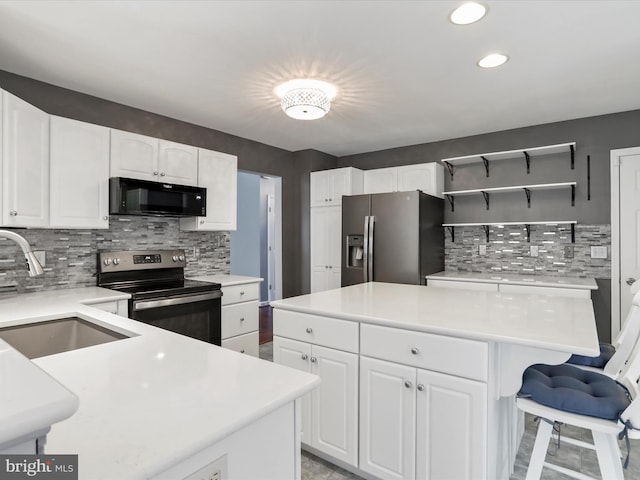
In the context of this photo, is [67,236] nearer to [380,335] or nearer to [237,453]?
[380,335]

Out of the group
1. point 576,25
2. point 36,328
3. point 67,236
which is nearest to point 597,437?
point 576,25

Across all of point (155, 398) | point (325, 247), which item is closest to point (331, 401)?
point (155, 398)

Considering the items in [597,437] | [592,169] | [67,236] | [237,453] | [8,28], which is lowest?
[597,437]

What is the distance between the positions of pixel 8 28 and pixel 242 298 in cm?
242

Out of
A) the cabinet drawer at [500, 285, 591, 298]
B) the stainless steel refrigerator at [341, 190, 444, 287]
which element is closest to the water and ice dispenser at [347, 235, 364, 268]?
the stainless steel refrigerator at [341, 190, 444, 287]

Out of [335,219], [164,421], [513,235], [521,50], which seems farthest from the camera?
[335,219]

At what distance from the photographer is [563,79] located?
2715 mm

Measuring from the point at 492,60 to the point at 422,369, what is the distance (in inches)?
79.1

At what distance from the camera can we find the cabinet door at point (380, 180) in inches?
174

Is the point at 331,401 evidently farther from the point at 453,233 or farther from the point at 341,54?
the point at 453,233

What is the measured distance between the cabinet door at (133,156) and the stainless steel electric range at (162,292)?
661mm

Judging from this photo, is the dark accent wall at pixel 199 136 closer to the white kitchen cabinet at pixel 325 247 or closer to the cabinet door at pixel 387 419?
the white kitchen cabinet at pixel 325 247

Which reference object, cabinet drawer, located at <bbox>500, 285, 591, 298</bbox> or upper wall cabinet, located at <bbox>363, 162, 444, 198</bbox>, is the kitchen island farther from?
upper wall cabinet, located at <bbox>363, 162, 444, 198</bbox>

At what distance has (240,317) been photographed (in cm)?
342
